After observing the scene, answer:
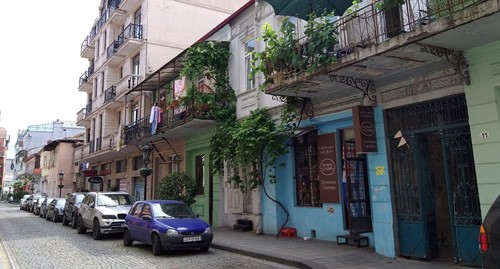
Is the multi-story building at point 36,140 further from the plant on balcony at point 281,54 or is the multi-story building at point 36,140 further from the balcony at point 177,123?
the plant on balcony at point 281,54

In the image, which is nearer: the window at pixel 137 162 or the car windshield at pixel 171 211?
the car windshield at pixel 171 211

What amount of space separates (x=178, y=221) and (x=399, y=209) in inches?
227

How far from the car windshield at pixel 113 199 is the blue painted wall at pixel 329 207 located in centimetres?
600

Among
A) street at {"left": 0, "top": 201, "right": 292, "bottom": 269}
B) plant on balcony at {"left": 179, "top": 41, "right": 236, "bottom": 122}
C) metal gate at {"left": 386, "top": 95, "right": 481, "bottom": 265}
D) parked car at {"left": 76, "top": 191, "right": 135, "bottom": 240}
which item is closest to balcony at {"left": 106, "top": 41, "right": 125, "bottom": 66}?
plant on balcony at {"left": 179, "top": 41, "right": 236, "bottom": 122}

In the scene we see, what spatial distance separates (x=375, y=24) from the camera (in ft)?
27.9

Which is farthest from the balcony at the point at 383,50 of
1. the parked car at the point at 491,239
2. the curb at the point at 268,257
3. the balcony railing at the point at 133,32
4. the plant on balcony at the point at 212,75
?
the balcony railing at the point at 133,32

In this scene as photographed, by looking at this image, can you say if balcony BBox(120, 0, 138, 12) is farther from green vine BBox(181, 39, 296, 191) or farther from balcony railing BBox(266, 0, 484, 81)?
balcony railing BBox(266, 0, 484, 81)

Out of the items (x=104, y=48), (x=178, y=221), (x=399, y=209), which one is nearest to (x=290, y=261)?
(x=399, y=209)

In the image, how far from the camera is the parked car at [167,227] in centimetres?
1063

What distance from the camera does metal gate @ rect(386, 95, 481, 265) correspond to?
8164mm

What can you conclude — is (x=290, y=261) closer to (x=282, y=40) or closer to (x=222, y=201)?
→ (x=282, y=40)

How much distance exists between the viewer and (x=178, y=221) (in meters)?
11.2

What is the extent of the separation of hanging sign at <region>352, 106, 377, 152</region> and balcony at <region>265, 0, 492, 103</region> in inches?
17.2

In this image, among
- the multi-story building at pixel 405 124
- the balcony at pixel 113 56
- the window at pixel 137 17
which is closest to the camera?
the multi-story building at pixel 405 124
